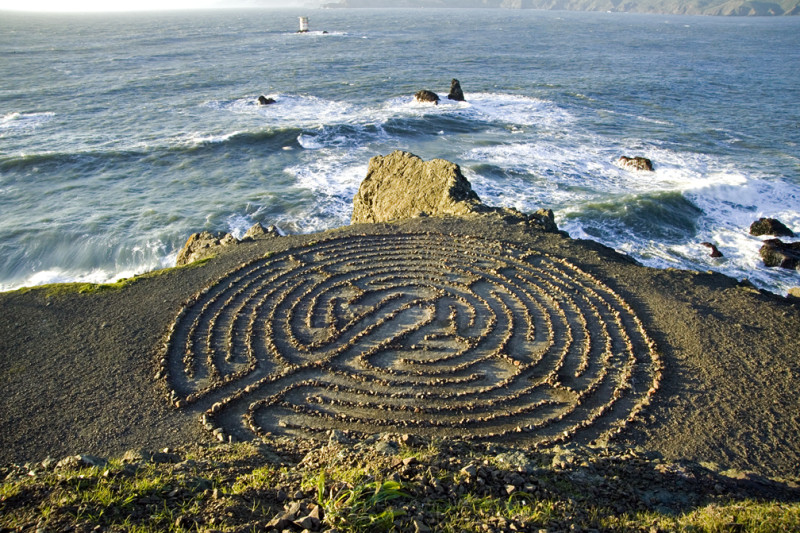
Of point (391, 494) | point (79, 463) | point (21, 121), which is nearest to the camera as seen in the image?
point (391, 494)

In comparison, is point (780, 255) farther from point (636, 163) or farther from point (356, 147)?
point (356, 147)

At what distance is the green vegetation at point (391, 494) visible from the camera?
899cm

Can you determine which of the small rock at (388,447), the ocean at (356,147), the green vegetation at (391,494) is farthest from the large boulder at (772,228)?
the small rock at (388,447)

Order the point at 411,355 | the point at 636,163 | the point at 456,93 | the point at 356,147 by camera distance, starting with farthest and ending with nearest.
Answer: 1. the point at 456,93
2. the point at 356,147
3. the point at 636,163
4. the point at 411,355

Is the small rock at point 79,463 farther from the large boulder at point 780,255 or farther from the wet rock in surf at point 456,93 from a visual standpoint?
the wet rock in surf at point 456,93

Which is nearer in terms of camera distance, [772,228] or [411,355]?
[411,355]

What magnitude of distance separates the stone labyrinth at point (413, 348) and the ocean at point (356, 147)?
12.6 m

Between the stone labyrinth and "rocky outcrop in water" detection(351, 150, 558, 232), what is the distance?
184 inches

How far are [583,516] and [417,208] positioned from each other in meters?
22.9

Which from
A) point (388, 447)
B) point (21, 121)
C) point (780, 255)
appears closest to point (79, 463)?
point (388, 447)

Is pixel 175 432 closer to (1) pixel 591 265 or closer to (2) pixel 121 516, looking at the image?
(2) pixel 121 516

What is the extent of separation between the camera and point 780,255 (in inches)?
1188

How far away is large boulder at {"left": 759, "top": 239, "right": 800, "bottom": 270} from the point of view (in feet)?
99.0

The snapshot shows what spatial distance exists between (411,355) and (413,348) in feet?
1.17
